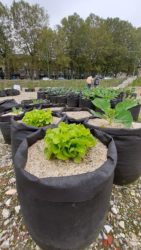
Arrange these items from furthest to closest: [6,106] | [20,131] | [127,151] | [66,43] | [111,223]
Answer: [66,43] < [6,106] < [20,131] < [127,151] < [111,223]

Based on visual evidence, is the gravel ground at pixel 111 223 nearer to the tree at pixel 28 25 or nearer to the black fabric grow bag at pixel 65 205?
the black fabric grow bag at pixel 65 205

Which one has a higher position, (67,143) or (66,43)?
(66,43)

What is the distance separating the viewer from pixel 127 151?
5.95 feet

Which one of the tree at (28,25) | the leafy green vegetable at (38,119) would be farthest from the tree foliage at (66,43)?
the leafy green vegetable at (38,119)

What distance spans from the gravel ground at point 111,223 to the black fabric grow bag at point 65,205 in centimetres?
26

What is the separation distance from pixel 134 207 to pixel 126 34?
3464 centimetres

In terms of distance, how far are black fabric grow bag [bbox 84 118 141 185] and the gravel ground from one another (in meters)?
0.21

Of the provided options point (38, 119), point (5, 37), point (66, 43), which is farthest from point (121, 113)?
point (66, 43)

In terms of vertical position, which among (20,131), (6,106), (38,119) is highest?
(38,119)

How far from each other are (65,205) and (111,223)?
2.59 ft

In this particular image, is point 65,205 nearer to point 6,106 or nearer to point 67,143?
point 67,143

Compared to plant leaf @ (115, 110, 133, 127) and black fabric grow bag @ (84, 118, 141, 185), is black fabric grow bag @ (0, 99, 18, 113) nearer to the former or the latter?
plant leaf @ (115, 110, 133, 127)

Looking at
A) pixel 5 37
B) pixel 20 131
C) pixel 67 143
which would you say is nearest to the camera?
pixel 67 143

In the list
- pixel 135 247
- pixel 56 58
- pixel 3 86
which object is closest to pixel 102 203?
pixel 135 247
